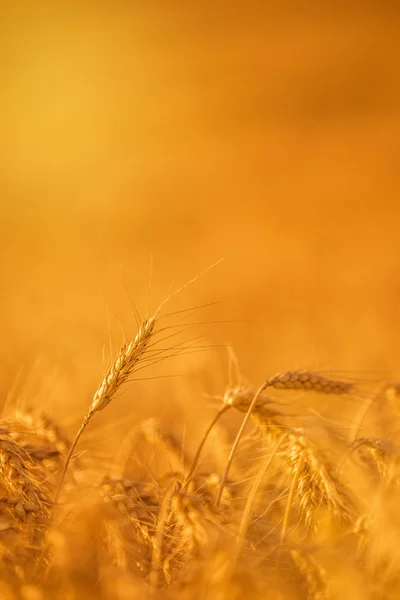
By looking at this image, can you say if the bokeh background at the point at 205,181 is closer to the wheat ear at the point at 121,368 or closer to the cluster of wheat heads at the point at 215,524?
the wheat ear at the point at 121,368

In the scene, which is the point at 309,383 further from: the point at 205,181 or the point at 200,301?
the point at 205,181

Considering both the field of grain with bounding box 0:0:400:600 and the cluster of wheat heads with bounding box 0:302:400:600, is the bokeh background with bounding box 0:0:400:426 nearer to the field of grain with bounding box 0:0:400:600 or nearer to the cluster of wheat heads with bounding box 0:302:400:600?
the field of grain with bounding box 0:0:400:600

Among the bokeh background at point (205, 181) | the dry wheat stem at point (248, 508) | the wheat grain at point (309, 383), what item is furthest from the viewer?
the bokeh background at point (205, 181)

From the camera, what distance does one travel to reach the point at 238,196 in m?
19.7

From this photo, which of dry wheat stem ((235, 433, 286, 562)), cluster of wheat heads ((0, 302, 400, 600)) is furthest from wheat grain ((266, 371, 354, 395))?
dry wheat stem ((235, 433, 286, 562))

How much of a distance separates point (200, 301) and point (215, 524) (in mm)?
7526

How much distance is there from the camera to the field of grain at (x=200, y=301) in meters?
1.29

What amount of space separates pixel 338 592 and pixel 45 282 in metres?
11.5

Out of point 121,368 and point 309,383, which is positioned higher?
point 121,368

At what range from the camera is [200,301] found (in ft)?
28.8

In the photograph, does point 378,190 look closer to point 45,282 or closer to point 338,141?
point 338,141

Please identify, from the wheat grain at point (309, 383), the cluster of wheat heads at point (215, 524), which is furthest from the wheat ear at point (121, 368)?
the wheat grain at point (309, 383)

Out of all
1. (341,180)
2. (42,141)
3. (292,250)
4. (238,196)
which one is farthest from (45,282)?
(42,141)

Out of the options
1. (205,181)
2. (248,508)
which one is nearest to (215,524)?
(248,508)
